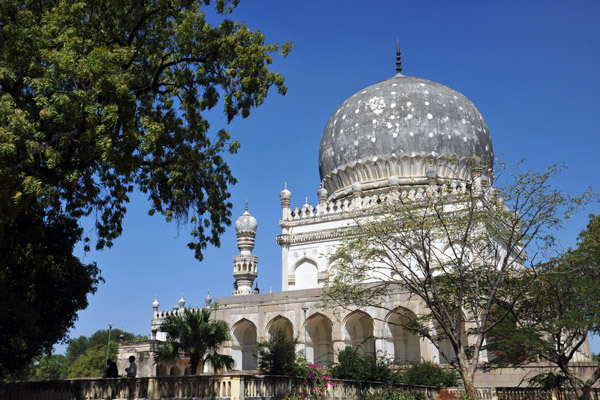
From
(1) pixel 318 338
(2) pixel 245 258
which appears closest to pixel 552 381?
(1) pixel 318 338

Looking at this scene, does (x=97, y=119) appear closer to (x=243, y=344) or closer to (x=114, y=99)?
(x=114, y=99)

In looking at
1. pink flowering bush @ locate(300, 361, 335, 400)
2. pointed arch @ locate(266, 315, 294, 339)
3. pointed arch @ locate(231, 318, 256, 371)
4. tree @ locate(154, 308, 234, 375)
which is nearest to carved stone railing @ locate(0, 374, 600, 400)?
pink flowering bush @ locate(300, 361, 335, 400)

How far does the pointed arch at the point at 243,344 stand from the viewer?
2839 centimetres

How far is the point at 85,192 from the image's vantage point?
584 inches

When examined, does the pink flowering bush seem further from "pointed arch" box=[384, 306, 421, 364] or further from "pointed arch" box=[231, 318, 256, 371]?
"pointed arch" box=[231, 318, 256, 371]

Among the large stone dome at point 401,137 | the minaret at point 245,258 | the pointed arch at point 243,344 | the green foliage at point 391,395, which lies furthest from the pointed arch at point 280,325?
the green foliage at point 391,395

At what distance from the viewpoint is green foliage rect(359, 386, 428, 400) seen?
14.8 meters

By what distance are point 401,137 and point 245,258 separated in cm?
1219

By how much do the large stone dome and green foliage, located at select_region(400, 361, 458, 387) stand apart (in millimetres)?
13188

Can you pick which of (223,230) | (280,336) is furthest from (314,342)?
(223,230)

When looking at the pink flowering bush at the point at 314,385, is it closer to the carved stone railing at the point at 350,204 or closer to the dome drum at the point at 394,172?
the carved stone railing at the point at 350,204

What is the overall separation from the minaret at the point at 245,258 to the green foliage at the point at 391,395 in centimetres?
2092

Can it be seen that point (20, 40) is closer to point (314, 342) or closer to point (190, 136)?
point (190, 136)

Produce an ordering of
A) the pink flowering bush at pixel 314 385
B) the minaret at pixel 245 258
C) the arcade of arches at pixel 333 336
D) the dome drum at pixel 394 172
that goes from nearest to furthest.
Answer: the pink flowering bush at pixel 314 385 < the arcade of arches at pixel 333 336 < the dome drum at pixel 394 172 < the minaret at pixel 245 258
